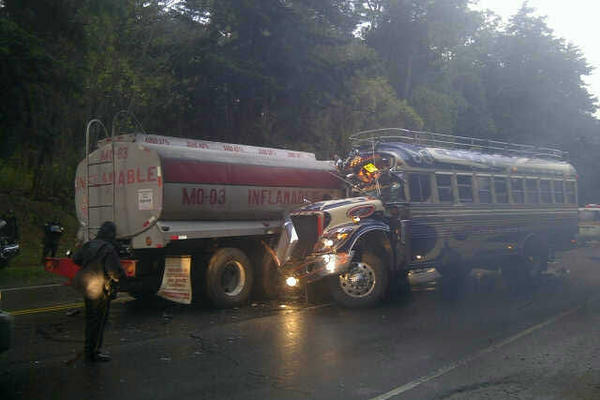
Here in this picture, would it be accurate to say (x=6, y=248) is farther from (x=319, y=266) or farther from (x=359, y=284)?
(x=359, y=284)

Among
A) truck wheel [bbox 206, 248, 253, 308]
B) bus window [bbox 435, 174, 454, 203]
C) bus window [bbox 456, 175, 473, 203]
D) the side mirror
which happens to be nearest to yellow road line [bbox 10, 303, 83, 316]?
truck wheel [bbox 206, 248, 253, 308]

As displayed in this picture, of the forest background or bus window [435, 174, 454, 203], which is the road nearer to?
bus window [435, 174, 454, 203]

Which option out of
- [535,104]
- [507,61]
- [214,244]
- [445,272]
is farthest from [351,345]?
[507,61]

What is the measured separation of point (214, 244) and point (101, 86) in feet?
40.1

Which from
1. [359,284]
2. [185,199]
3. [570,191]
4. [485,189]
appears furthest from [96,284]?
[570,191]

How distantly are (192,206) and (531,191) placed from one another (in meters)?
8.92

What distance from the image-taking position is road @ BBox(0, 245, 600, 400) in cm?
637

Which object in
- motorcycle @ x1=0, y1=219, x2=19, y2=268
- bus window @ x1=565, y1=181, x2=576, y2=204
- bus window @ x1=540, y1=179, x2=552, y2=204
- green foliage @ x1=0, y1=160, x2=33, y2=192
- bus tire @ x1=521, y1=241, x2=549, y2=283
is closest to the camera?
bus tire @ x1=521, y1=241, x2=549, y2=283

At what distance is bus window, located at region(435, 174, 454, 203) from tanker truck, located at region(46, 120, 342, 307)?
125 inches

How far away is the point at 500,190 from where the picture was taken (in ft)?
48.8

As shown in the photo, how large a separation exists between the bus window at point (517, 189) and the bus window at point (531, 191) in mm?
276

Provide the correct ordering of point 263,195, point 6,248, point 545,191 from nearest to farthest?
point 263,195
point 545,191
point 6,248

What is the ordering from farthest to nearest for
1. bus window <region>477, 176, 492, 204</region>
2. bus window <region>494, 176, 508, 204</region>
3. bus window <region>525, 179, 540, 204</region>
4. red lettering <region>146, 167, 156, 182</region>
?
bus window <region>525, 179, 540, 204</region>, bus window <region>494, 176, 508, 204</region>, bus window <region>477, 176, 492, 204</region>, red lettering <region>146, 167, 156, 182</region>

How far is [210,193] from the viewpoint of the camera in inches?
450
